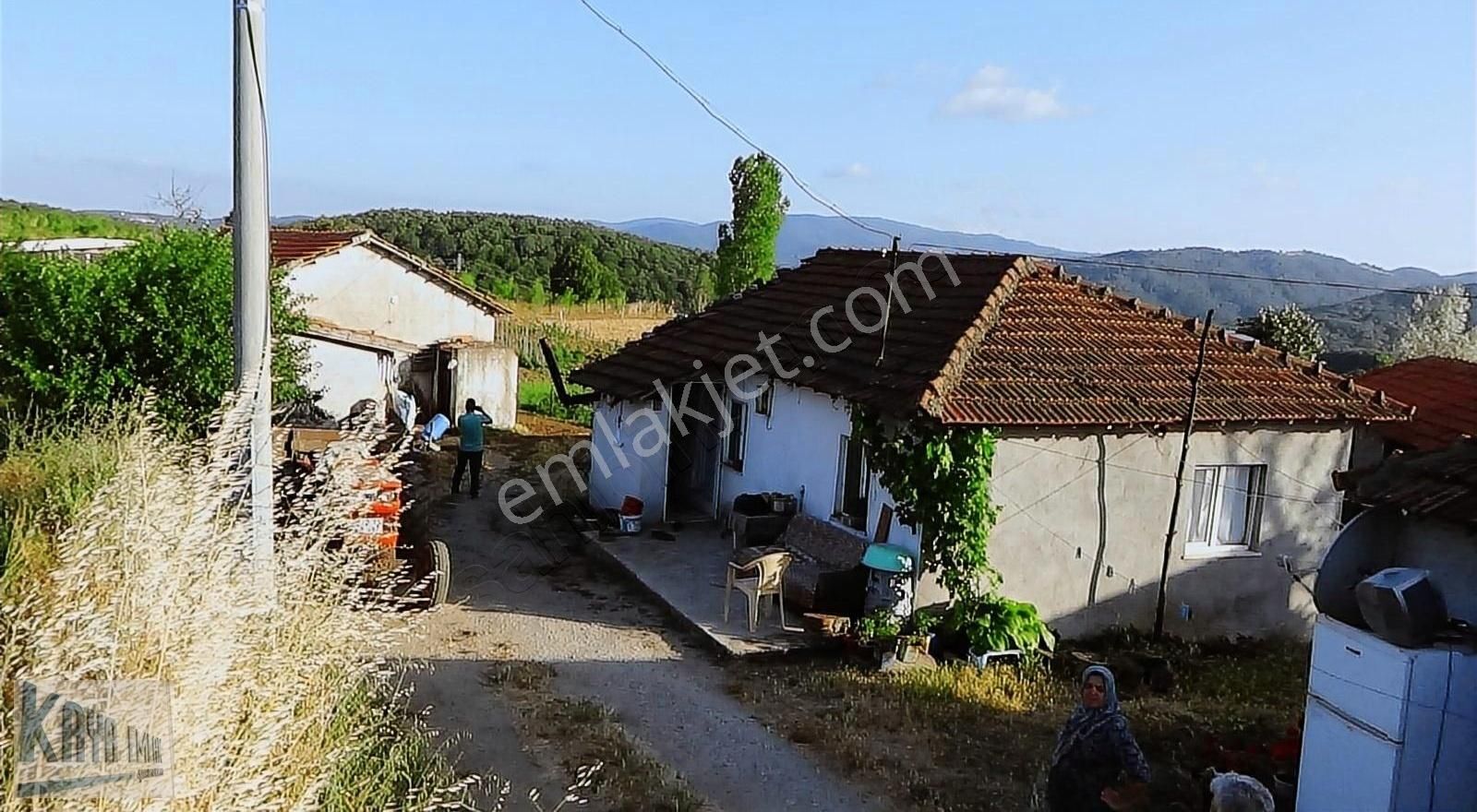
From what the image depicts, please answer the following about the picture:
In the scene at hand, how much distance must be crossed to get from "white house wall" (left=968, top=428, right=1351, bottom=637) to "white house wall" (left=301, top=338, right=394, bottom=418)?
53.0 feet

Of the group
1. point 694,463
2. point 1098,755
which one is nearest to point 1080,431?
point 1098,755

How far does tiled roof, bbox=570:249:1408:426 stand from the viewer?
43.0ft

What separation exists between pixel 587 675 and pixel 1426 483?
26.0 feet

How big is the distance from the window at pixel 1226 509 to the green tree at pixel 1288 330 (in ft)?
48.5

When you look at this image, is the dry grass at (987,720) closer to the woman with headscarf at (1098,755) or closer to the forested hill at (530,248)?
the woman with headscarf at (1098,755)

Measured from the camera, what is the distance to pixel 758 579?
42.2 ft

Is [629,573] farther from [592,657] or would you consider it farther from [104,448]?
[104,448]

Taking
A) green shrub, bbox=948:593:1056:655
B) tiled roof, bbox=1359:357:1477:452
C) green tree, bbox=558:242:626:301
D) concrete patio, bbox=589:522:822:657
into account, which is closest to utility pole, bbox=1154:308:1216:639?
green shrub, bbox=948:593:1056:655

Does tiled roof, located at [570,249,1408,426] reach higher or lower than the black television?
higher

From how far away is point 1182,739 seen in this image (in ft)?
32.5

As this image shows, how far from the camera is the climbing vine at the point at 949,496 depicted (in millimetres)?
12461

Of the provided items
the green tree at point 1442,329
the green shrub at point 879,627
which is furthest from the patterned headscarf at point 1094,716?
the green tree at point 1442,329

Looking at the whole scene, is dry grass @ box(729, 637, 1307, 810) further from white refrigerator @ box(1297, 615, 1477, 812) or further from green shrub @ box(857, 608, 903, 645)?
white refrigerator @ box(1297, 615, 1477, 812)

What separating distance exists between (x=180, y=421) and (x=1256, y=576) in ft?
47.6
